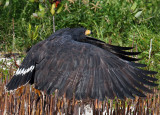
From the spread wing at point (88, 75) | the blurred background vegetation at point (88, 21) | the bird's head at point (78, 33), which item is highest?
the blurred background vegetation at point (88, 21)

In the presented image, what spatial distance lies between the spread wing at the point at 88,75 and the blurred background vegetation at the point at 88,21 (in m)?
2.55

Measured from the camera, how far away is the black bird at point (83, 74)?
108 inches

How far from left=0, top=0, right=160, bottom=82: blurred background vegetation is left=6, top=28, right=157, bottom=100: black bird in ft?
7.96

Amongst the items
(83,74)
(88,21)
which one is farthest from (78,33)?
(88,21)

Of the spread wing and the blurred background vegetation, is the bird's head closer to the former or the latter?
the spread wing

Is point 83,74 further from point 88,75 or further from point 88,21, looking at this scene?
point 88,21

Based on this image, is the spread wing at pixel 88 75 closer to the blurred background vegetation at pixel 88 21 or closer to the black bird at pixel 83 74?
the black bird at pixel 83 74

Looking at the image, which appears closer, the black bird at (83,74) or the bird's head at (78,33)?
the black bird at (83,74)

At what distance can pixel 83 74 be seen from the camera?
2.83 m

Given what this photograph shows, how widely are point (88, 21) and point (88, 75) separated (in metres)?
3.29

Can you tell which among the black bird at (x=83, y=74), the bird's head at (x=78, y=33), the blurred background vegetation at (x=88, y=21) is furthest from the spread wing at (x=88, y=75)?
the blurred background vegetation at (x=88, y=21)

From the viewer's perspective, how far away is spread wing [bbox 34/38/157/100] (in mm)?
2730

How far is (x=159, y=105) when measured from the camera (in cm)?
342

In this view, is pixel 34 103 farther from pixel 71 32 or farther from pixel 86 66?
pixel 71 32
